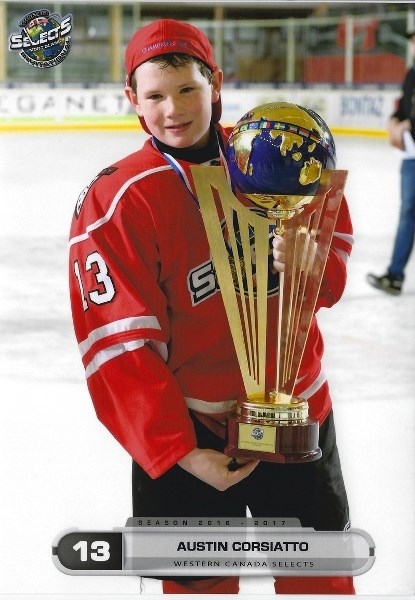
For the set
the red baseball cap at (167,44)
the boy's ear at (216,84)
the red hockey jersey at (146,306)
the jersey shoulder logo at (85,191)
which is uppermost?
the red baseball cap at (167,44)

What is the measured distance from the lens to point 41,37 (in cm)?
116

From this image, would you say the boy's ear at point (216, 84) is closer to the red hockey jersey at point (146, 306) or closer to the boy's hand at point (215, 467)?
the red hockey jersey at point (146, 306)

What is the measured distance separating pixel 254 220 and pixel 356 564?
0.42 meters

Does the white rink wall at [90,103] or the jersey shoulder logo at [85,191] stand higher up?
the white rink wall at [90,103]

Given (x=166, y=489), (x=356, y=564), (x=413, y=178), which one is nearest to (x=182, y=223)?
(x=166, y=489)

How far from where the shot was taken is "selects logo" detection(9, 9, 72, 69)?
1156mm

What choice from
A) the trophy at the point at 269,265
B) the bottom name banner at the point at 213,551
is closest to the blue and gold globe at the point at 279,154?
the trophy at the point at 269,265

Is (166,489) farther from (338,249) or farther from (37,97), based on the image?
(37,97)

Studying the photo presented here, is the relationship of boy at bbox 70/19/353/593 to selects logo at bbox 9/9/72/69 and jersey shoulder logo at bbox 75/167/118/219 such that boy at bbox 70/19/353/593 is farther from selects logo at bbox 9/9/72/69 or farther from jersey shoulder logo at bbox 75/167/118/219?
selects logo at bbox 9/9/72/69

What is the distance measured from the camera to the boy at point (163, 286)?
41.4 inches

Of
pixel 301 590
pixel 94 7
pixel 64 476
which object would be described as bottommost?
pixel 301 590

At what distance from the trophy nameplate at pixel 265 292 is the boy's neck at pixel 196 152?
0.04 m

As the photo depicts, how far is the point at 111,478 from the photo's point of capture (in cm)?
119

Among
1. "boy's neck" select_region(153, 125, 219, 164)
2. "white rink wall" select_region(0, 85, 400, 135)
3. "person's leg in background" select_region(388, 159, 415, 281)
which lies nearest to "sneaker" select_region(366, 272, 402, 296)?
"person's leg in background" select_region(388, 159, 415, 281)
